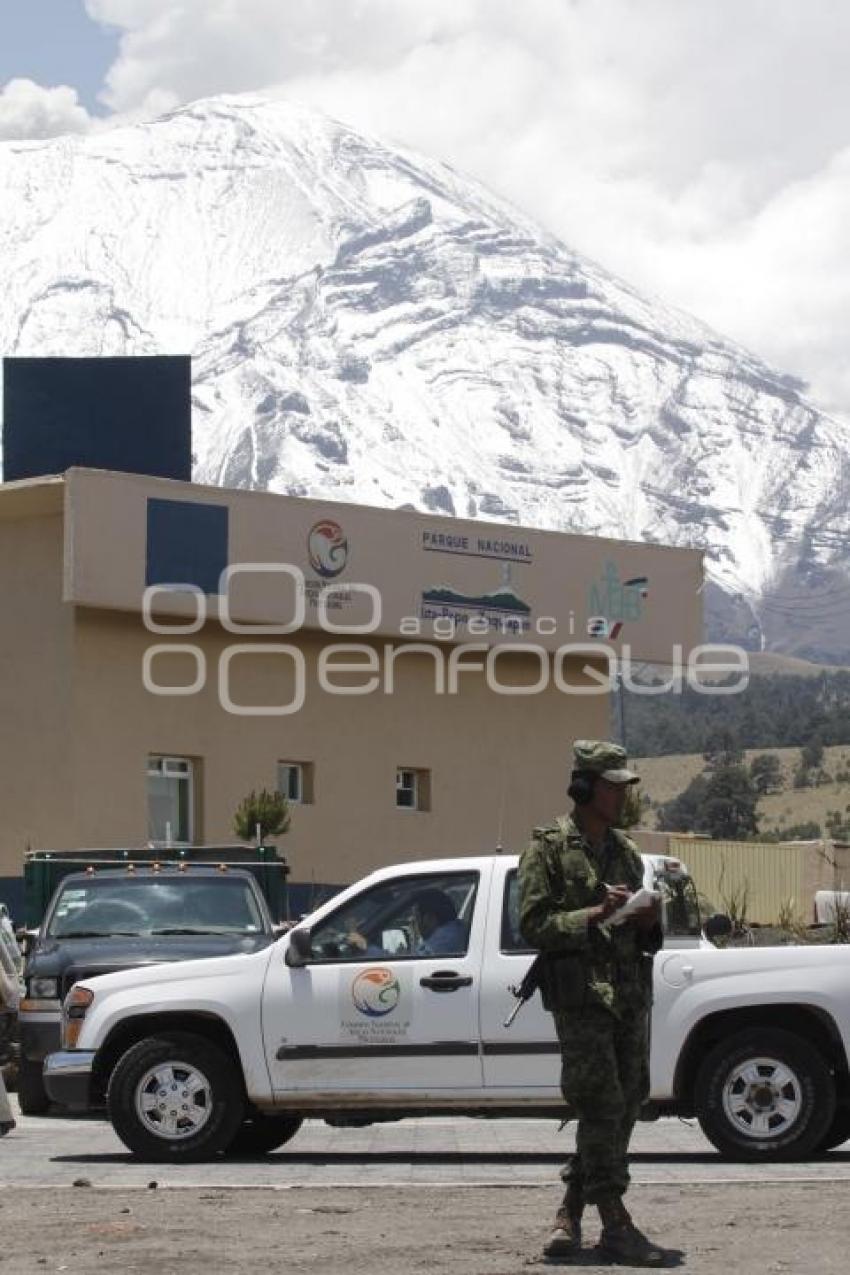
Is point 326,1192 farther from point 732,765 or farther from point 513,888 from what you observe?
point 732,765

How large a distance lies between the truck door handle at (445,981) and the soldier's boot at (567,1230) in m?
4.26

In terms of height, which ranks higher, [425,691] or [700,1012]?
[425,691]

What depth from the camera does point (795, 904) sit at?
5984cm

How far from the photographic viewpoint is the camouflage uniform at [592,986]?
9.76 metres

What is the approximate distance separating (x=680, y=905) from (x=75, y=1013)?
3.32 metres

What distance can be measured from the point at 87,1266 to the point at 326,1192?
2.87 metres

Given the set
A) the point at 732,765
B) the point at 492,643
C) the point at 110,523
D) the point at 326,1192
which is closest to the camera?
the point at 326,1192

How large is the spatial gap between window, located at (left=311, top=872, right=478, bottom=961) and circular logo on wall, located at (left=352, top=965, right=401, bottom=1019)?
Answer: 5.1 inches

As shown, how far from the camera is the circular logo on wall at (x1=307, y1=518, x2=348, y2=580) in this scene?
45219 millimetres

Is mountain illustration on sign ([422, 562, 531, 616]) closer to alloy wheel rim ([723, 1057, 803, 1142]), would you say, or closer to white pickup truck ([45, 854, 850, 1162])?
white pickup truck ([45, 854, 850, 1162])

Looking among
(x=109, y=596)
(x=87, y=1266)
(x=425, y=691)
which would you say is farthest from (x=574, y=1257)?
(x=425, y=691)

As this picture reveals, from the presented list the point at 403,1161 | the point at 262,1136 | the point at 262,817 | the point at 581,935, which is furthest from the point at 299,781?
the point at 581,935

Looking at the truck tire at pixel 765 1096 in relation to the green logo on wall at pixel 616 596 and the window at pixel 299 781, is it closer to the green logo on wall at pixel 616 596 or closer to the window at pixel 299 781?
the window at pixel 299 781

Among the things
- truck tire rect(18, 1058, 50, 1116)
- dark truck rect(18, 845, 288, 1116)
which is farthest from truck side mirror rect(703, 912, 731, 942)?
truck tire rect(18, 1058, 50, 1116)
